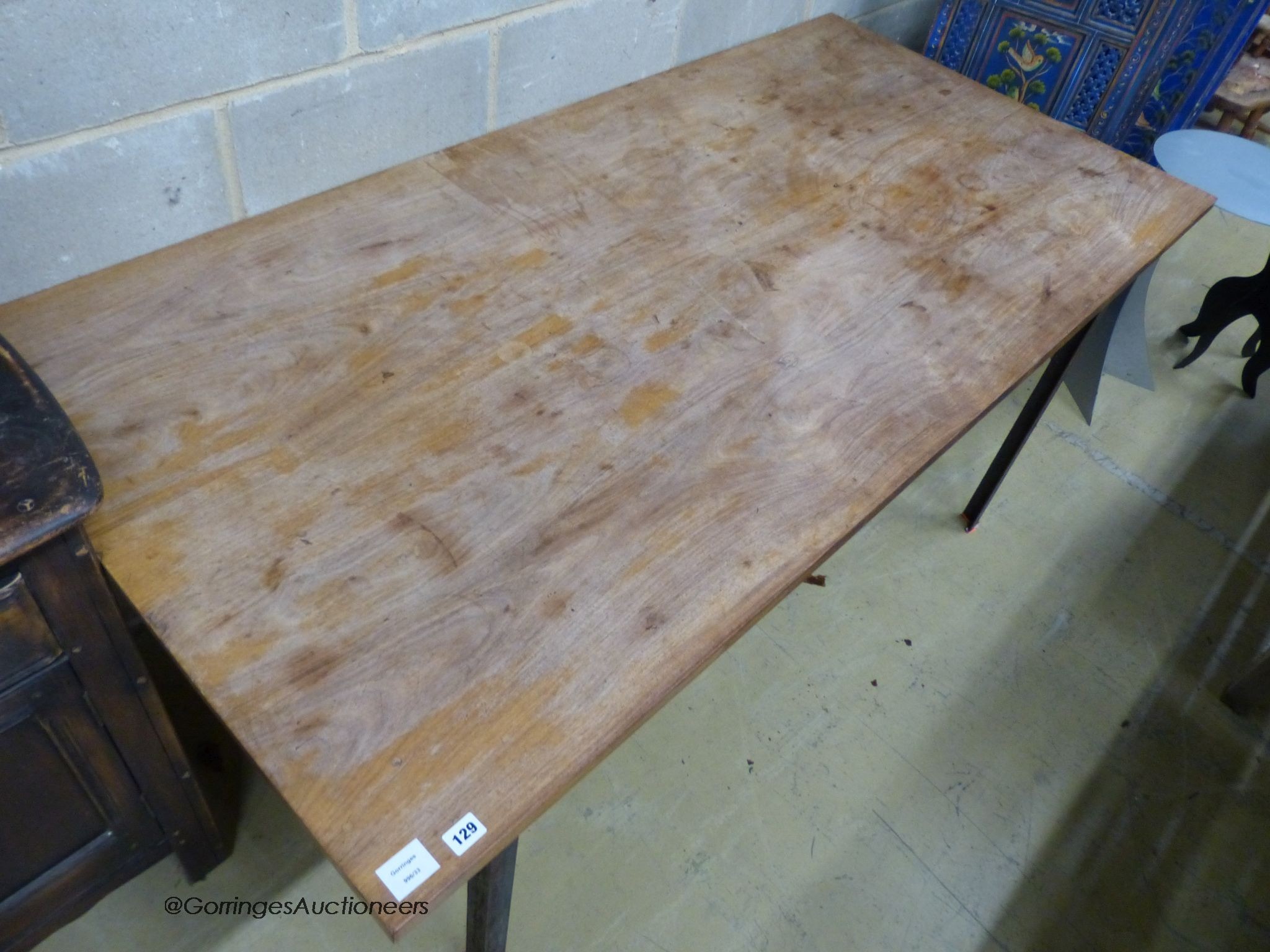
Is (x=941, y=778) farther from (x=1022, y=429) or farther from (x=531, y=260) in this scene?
(x=531, y=260)

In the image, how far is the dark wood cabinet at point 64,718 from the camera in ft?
2.52

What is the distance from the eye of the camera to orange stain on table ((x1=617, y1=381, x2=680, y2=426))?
1.08 metres

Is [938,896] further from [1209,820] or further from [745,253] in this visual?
[745,253]

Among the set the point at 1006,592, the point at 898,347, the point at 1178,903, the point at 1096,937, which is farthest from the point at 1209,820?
the point at 898,347

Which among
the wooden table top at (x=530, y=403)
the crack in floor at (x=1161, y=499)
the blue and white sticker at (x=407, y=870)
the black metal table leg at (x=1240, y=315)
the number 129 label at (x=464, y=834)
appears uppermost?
the wooden table top at (x=530, y=403)

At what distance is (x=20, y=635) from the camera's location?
32.7 inches

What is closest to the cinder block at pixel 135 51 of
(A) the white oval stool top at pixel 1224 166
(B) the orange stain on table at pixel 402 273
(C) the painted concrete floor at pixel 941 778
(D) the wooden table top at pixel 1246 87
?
(B) the orange stain on table at pixel 402 273

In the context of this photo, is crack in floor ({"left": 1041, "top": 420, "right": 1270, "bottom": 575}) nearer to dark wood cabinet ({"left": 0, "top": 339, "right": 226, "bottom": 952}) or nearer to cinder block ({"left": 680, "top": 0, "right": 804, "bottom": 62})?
cinder block ({"left": 680, "top": 0, "right": 804, "bottom": 62})

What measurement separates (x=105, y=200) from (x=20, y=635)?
585mm

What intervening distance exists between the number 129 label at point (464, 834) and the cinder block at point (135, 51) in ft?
3.03

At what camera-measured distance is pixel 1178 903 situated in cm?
158

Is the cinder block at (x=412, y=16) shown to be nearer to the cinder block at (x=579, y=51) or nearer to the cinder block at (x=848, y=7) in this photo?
the cinder block at (x=579, y=51)

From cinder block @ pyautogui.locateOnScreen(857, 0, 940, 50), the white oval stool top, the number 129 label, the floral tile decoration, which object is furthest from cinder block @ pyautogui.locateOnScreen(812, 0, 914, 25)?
the number 129 label

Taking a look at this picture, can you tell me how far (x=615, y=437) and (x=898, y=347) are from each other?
0.45 metres
